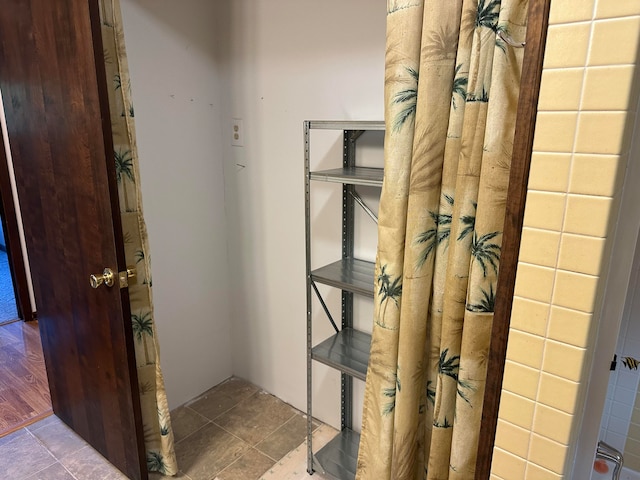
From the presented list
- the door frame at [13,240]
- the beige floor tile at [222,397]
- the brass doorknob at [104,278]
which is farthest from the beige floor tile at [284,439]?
the door frame at [13,240]

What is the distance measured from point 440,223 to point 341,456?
125 cm

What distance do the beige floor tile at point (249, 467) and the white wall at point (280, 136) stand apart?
1.21 feet

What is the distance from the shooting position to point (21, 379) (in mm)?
2611

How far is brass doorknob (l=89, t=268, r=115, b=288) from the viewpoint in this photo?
5.13ft

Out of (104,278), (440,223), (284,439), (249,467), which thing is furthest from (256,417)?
(440,223)

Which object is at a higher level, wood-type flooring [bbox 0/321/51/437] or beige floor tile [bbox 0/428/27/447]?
wood-type flooring [bbox 0/321/51/437]

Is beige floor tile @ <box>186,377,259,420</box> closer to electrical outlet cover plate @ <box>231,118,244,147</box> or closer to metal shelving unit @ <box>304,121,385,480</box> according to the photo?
metal shelving unit @ <box>304,121,385,480</box>

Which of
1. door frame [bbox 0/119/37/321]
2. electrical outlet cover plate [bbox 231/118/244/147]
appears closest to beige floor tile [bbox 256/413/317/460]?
electrical outlet cover plate [bbox 231/118/244/147]

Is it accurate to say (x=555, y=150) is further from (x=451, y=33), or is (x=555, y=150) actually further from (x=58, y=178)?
(x=58, y=178)

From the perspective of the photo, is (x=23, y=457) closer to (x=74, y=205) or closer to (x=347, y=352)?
(x=74, y=205)

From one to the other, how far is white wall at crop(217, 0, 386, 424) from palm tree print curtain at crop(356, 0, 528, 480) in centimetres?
53

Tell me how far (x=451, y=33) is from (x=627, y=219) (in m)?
0.66

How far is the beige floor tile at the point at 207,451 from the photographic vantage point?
196 centimetres

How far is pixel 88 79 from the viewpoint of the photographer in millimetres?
1432
